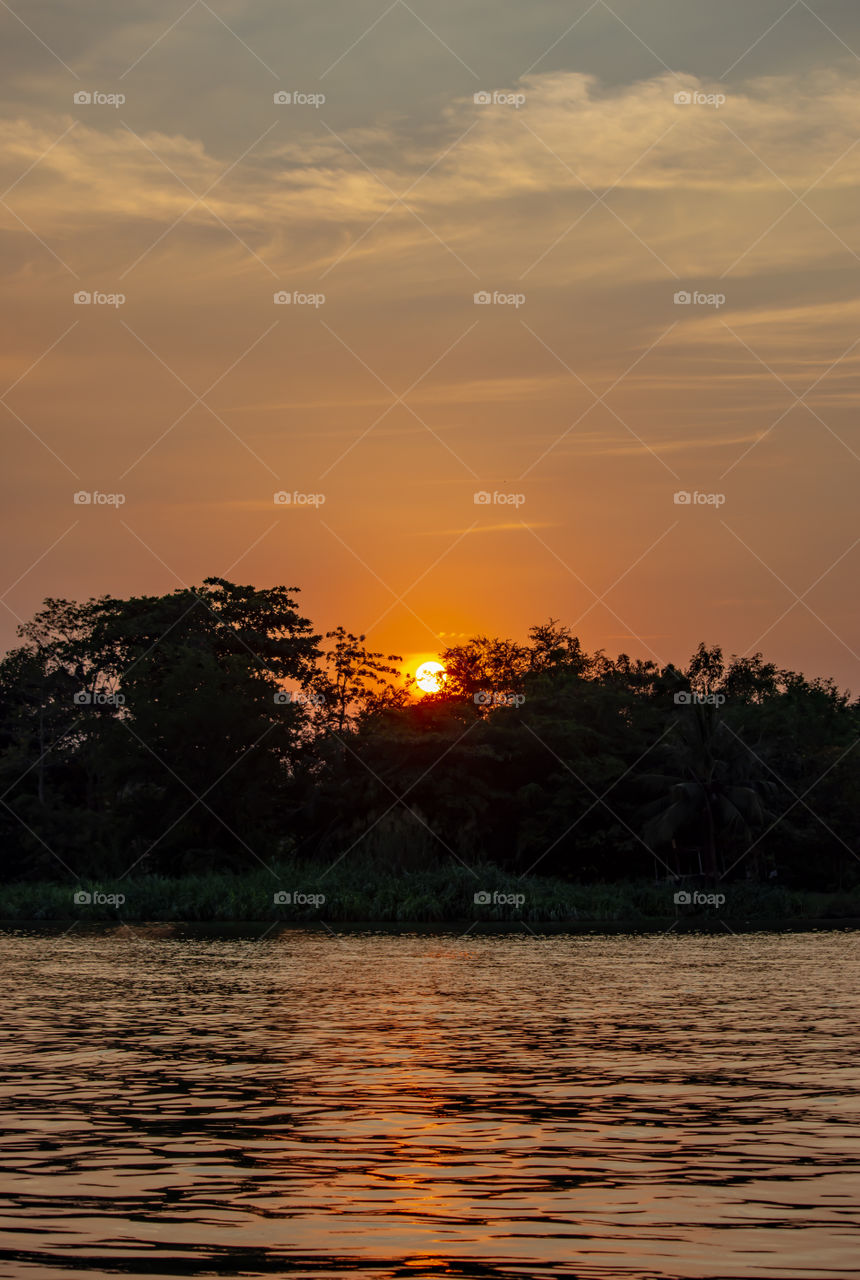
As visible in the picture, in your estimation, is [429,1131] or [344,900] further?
[344,900]

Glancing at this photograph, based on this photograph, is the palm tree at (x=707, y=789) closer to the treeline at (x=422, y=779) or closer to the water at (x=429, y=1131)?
the treeline at (x=422, y=779)

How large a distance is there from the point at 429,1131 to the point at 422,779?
203ft

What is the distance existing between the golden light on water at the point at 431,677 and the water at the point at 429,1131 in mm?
61831

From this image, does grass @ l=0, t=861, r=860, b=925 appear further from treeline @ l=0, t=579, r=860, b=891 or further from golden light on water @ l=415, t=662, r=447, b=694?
golden light on water @ l=415, t=662, r=447, b=694

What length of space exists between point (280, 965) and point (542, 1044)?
A: 17.2 metres

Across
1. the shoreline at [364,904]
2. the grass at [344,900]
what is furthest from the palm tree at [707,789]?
the grass at [344,900]

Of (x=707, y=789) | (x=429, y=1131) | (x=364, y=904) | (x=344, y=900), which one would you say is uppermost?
(x=707, y=789)

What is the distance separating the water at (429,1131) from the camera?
10.2 m

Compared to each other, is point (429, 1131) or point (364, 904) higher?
point (364, 904)

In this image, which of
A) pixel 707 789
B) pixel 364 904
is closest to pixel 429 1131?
pixel 364 904

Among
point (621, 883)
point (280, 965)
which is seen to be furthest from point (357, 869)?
point (280, 965)

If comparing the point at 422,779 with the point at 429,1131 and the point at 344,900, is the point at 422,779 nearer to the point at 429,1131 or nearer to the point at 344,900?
the point at 344,900

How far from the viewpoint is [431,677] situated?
9519 centimetres

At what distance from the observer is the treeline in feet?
246
